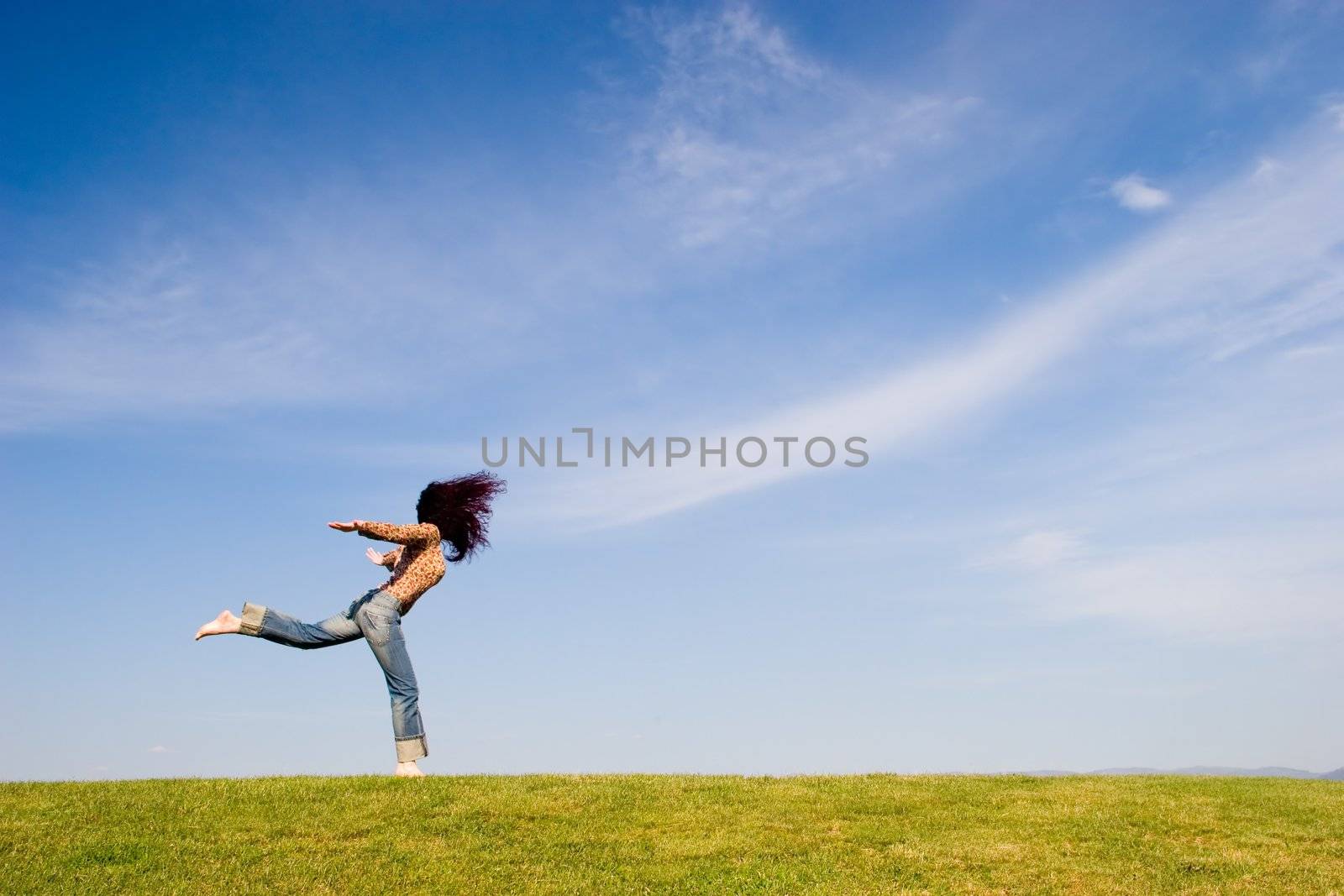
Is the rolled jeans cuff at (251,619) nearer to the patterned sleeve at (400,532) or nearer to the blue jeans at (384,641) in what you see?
the blue jeans at (384,641)

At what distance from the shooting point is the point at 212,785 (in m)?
15.3

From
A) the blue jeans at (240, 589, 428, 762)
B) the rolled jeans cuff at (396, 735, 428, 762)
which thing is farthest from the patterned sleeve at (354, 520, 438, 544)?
the rolled jeans cuff at (396, 735, 428, 762)

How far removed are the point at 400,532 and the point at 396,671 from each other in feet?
6.70

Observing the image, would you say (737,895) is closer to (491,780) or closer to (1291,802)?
(491,780)

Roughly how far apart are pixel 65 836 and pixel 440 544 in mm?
6085

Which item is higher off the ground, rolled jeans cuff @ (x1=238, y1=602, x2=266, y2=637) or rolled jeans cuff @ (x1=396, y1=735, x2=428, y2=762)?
rolled jeans cuff @ (x1=238, y1=602, x2=266, y2=637)

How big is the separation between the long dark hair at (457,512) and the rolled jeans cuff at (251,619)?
2693 millimetres

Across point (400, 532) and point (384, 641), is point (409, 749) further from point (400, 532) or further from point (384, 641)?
point (400, 532)

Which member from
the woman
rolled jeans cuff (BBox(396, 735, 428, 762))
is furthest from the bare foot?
rolled jeans cuff (BBox(396, 735, 428, 762))

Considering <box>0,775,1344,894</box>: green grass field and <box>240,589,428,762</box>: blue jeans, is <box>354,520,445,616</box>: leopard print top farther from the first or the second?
<box>0,775,1344,894</box>: green grass field

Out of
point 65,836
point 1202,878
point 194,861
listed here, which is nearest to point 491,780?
point 194,861

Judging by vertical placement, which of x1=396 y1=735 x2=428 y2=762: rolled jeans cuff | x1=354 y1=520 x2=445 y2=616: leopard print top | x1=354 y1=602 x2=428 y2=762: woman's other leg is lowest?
x1=396 y1=735 x2=428 y2=762: rolled jeans cuff

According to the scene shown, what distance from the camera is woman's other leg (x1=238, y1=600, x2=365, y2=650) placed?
15469 mm

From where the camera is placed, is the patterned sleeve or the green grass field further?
the patterned sleeve
